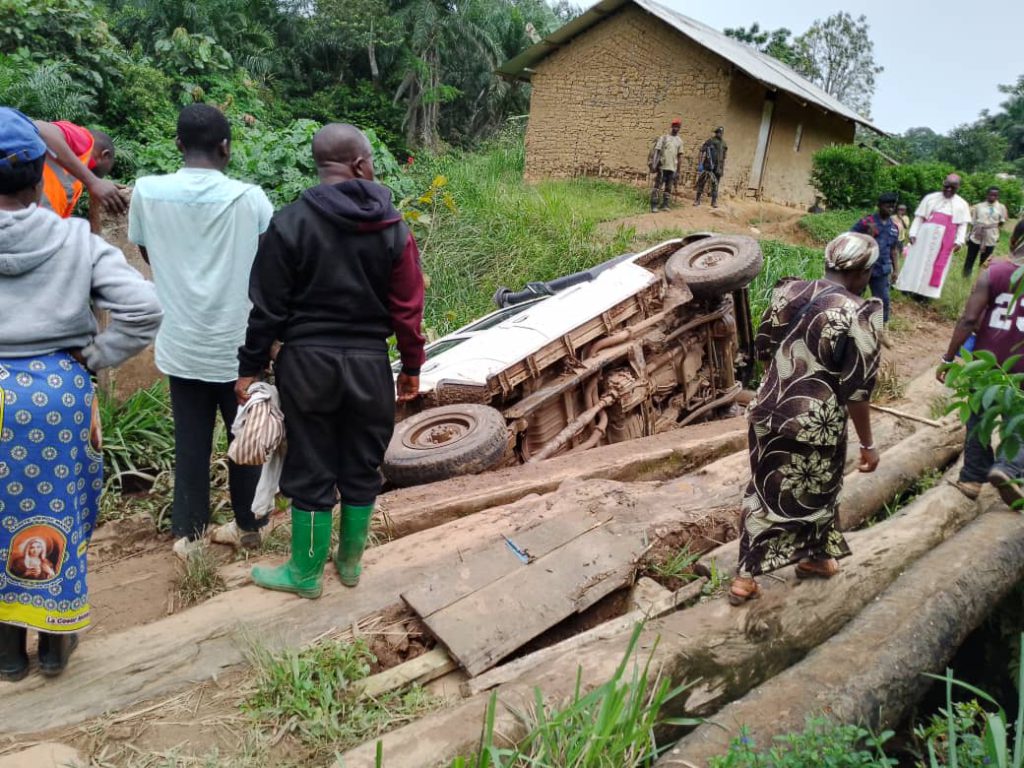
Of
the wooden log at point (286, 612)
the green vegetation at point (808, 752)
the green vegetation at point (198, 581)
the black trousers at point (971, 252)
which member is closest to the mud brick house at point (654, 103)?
the black trousers at point (971, 252)

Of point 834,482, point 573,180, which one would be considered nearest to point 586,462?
point 834,482

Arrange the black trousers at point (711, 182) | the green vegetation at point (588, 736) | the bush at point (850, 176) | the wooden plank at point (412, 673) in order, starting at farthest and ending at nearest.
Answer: the bush at point (850, 176) → the black trousers at point (711, 182) → the wooden plank at point (412, 673) → the green vegetation at point (588, 736)

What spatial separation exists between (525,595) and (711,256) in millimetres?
4971

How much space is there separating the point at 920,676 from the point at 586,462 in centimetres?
251

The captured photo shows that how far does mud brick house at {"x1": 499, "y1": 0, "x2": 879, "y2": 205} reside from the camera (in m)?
15.9

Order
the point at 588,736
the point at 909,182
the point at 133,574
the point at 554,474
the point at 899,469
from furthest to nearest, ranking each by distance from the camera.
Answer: the point at 909,182 < the point at 899,469 < the point at 554,474 < the point at 133,574 < the point at 588,736

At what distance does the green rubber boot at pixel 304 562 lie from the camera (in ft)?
9.67

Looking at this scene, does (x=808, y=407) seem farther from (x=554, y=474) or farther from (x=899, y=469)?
(x=899, y=469)

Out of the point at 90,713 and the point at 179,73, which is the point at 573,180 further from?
the point at 90,713

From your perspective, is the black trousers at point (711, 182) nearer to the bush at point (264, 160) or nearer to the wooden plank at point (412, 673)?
the bush at point (264, 160)

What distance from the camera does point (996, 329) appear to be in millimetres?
4305

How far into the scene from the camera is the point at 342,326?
2738 mm

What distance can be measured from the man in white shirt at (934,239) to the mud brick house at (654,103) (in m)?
5.61

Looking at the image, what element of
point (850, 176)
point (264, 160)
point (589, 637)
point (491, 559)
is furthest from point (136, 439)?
point (850, 176)
